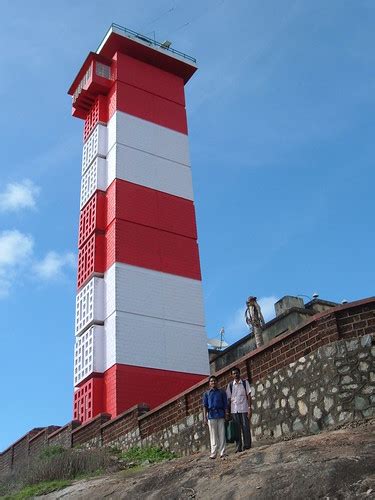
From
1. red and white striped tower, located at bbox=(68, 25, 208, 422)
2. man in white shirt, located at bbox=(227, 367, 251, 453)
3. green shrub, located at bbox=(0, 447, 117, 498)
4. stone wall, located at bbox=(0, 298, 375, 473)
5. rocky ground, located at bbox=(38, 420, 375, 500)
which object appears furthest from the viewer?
red and white striped tower, located at bbox=(68, 25, 208, 422)

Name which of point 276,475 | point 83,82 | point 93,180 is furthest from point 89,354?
point 276,475

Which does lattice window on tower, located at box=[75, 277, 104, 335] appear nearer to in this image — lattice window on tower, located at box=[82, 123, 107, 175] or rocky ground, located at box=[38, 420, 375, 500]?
lattice window on tower, located at box=[82, 123, 107, 175]

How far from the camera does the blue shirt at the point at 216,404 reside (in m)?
10.9

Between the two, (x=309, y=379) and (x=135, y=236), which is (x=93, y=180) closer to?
(x=135, y=236)

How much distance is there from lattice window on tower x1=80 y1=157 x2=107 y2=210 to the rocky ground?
15136 millimetres

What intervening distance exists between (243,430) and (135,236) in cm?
1312

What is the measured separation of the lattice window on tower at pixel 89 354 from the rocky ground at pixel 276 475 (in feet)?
32.4

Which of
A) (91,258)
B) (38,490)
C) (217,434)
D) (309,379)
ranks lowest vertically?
(38,490)

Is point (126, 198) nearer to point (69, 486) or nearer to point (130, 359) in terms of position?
point (130, 359)

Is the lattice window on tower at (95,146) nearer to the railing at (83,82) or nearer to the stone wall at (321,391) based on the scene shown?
the railing at (83,82)

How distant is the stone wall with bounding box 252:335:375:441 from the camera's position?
9906 mm

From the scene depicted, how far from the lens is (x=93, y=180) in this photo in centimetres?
2500

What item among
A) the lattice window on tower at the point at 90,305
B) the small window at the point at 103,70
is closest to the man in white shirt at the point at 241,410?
the lattice window on tower at the point at 90,305

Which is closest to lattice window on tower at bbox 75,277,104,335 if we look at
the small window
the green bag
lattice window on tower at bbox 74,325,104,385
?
lattice window on tower at bbox 74,325,104,385
